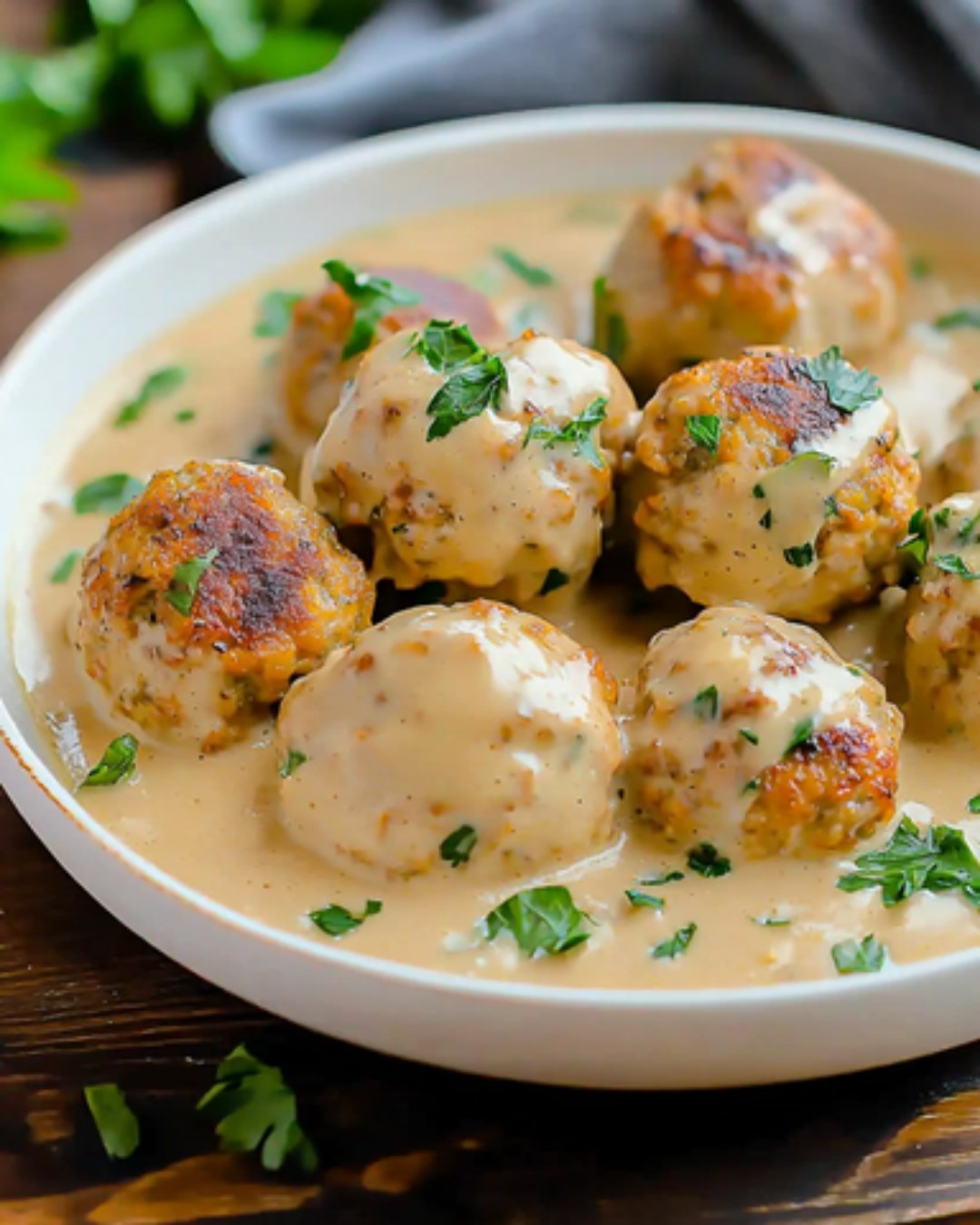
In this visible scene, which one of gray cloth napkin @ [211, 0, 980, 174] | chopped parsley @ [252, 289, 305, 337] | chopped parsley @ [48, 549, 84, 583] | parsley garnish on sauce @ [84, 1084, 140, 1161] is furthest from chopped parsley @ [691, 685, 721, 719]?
gray cloth napkin @ [211, 0, 980, 174]

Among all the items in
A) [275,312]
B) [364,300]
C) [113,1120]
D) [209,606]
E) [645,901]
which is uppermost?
[364,300]

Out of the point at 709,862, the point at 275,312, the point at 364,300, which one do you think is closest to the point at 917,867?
the point at 709,862

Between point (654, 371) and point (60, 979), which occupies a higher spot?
point (654, 371)

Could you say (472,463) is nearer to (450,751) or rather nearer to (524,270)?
(450,751)

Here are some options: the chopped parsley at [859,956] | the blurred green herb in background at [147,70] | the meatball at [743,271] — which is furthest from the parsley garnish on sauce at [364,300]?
the blurred green herb in background at [147,70]

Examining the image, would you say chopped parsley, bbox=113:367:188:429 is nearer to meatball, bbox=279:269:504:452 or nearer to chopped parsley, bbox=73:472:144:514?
chopped parsley, bbox=73:472:144:514

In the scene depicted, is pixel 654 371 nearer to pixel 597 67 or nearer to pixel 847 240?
pixel 847 240

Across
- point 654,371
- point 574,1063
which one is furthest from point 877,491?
point 574,1063
